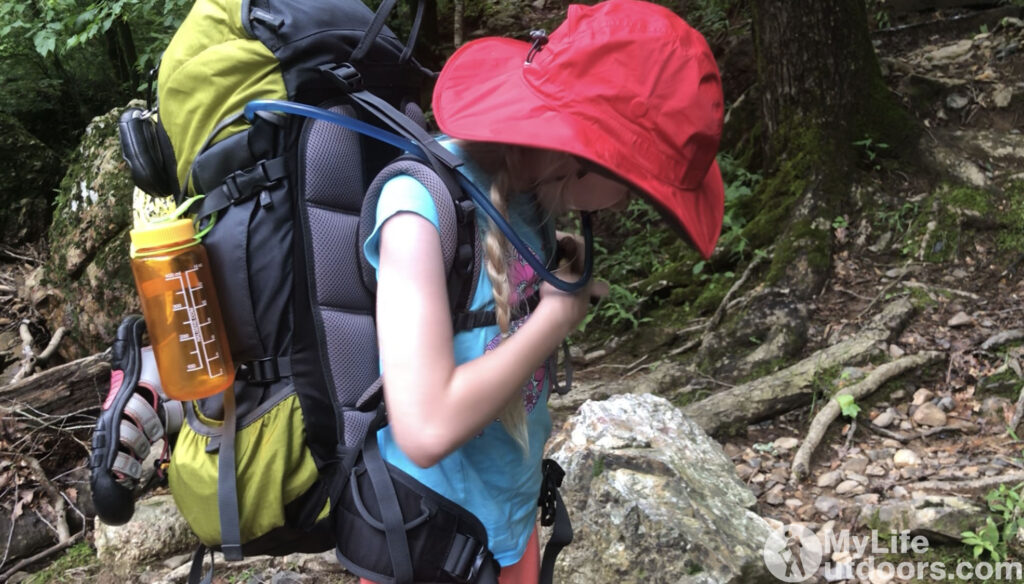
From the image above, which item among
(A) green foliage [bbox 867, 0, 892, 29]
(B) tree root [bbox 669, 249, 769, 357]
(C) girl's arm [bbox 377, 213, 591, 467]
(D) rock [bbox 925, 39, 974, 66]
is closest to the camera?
(C) girl's arm [bbox 377, 213, 591, 467]

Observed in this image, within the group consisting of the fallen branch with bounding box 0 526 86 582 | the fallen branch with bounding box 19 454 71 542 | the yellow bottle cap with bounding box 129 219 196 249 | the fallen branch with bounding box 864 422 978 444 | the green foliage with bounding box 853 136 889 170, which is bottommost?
the fallen branch with bounding box 0 526 86 582

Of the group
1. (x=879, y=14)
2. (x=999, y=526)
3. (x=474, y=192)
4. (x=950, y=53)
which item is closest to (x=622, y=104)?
(x=474, y=192)

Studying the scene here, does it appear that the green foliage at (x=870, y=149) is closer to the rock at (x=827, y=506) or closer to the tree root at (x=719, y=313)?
the tree root at (x=719, y=313)

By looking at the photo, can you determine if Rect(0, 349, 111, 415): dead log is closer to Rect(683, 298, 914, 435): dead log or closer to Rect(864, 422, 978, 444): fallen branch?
Rect(683, 298, 914, 435): dead log

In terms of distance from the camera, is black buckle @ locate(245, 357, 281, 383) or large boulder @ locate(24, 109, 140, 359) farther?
large boulder @ locate(24, 109, 140, 359)

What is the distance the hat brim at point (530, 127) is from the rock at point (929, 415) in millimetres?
2786

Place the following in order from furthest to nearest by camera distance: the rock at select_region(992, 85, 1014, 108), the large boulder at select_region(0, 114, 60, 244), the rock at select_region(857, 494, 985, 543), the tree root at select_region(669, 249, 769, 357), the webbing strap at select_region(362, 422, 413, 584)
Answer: the large boulder at select_region(0, 114, 60, 244) → the rock at select_region(992, 85, 1014, 108) → the tree root at select_region(669, 249, 769, 357) → the rock at select_region(857, 494, 985, 543) → the webbing strap at select_region(362, 422, 413, 584)

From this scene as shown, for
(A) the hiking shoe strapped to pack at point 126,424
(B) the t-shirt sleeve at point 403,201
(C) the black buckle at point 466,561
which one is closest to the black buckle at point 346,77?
(B) the t-shirt sleeve at point 403,201

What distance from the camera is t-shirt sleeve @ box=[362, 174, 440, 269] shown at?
3.71 ft

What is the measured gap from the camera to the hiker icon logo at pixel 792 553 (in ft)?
8.99

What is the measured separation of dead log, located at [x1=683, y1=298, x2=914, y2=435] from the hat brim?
2.57 meters

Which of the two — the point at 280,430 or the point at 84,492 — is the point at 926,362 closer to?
the point at 280,430

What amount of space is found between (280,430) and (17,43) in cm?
853

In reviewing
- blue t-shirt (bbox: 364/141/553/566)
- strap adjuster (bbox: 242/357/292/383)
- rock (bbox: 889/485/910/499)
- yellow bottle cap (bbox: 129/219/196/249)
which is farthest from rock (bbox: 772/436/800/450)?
yellow bottle cap (bbox: 129/219/196/249)
